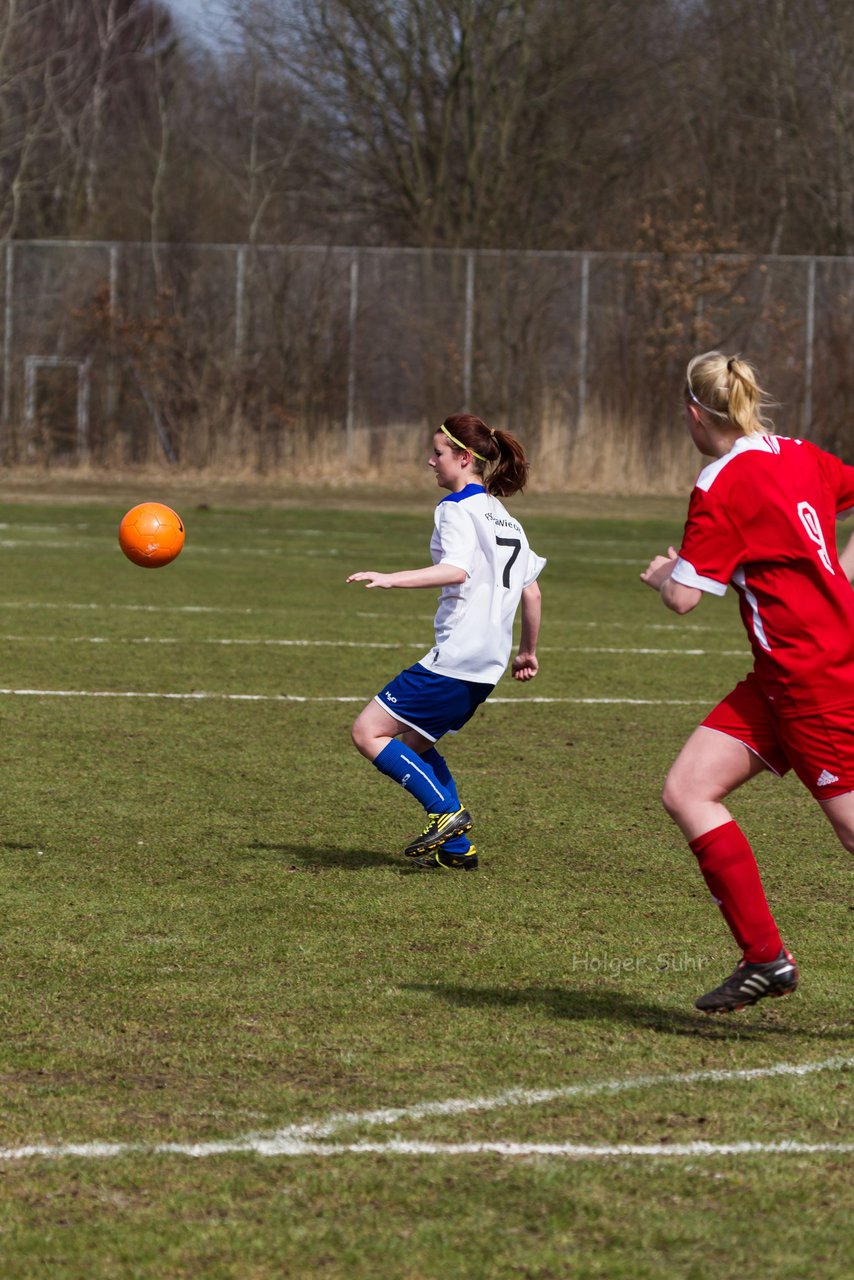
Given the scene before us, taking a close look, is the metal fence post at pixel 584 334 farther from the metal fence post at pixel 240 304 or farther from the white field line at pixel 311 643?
the white field line at pixel 311 643

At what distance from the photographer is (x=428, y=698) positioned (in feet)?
22.2

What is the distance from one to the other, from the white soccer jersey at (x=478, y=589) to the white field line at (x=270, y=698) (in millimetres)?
3729

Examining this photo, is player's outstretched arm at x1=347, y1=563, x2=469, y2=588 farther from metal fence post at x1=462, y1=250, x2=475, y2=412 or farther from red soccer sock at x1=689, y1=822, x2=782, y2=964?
metal fence post at x1=462, y1=250, x2=475, y2=412

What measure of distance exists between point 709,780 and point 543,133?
32878 mm

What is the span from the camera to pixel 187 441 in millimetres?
29609

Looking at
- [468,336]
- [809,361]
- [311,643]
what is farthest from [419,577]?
[809,361]

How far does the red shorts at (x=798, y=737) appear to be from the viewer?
4.54m

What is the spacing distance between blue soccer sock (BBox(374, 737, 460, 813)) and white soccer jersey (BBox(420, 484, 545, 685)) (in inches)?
13.5

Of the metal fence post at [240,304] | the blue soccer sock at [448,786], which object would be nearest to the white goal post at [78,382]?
the metal fence post at [240,304]

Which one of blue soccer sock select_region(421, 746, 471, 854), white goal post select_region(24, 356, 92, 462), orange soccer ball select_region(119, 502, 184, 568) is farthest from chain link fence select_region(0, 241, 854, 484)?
blue soccer sock select_region(421, 746, 471, 854)

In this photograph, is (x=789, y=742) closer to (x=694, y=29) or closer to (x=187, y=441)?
(x=187, y=441)

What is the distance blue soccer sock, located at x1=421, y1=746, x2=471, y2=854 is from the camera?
22.0ft

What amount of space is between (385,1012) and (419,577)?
2.01 meters

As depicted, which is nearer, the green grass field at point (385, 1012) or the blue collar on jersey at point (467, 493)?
the green grass field at point (385, 1012)
